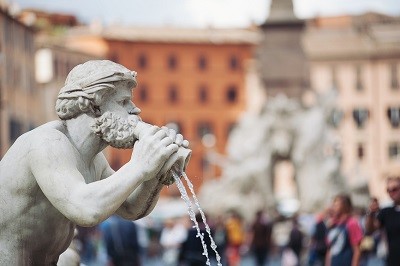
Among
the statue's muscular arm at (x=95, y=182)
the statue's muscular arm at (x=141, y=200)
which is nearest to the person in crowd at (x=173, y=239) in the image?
the statue's muscular arm at (x=141, y=200)

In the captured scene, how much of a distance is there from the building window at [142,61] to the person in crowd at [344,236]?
101910mm

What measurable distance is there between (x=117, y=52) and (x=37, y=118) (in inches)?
1210

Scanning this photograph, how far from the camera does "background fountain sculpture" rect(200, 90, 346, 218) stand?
43469mm

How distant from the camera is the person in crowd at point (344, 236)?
12.1m

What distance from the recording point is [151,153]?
210 inches

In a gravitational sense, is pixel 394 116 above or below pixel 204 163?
above

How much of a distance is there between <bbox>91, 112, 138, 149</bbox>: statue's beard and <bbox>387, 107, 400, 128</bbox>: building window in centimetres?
9829

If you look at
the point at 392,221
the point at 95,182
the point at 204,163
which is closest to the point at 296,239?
the point at 392,221

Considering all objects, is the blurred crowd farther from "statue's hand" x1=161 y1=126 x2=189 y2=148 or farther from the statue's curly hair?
the statue's curly hair

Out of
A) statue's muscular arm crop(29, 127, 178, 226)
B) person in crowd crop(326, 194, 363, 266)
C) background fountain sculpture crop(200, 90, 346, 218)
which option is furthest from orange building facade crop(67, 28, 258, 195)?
statue's muscular arm crop(29, 127, 178, 226)

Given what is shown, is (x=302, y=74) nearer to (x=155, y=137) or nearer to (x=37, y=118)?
(x=37, y=118)

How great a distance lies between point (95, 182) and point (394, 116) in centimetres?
9871

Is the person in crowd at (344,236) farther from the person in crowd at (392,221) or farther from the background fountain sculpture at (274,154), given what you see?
the background fountain sculpture at (274,154)

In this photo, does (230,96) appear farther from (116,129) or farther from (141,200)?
(116,129)
